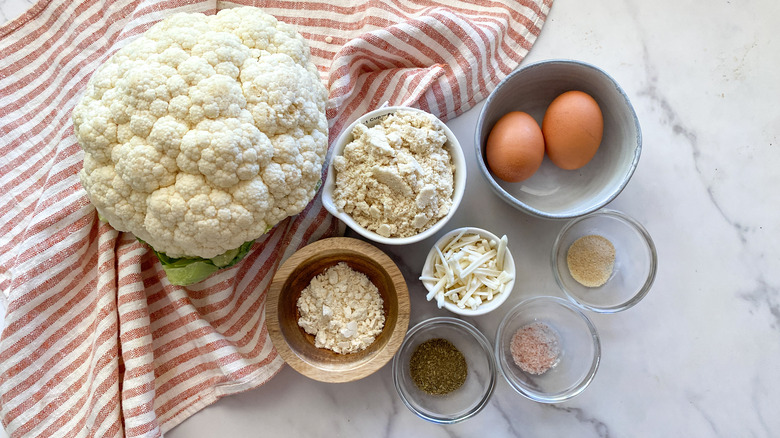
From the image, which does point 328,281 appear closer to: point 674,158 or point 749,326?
point 674,158

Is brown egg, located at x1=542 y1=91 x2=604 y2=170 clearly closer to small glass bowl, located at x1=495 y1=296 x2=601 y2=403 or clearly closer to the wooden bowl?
small glass bowl, located at x1=495 y1=296 x2=601 y2=403

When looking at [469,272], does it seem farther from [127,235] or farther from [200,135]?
[127,235]

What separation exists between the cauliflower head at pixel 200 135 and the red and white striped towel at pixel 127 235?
0.54 ft

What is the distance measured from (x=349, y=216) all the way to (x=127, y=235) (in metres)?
0.56

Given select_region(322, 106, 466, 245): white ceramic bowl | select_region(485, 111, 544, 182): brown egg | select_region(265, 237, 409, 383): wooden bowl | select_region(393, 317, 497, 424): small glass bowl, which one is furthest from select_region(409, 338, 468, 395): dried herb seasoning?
select_region(485, 111, 544, 182): brown egg

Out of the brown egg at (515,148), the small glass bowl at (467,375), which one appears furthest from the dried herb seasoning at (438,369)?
the brown egg at (515,148)

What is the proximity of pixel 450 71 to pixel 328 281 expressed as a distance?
62 cm

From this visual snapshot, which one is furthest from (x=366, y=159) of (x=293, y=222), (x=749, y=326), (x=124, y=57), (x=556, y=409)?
(x=749, y=326)

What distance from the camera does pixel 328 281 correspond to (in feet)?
4.18

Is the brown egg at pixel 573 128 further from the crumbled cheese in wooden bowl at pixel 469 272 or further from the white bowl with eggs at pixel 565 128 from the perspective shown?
the crumbled cheese in wooden bowl at pixel 469 272

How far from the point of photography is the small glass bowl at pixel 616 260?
4.39 feet

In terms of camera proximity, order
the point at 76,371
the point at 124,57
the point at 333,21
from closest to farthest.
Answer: the point at 124,57, the point at 76,371, the point at 333,21

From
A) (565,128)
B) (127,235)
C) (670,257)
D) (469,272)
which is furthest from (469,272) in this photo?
(127,235)

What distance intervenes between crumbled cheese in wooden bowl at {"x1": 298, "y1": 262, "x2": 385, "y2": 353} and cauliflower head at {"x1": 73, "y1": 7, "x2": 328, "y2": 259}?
22cm
